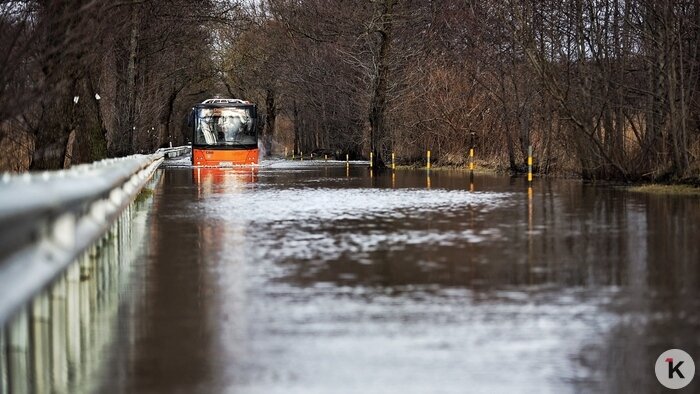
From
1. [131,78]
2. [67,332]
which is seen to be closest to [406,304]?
[67,332]

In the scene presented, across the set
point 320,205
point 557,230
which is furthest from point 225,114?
point 557,230

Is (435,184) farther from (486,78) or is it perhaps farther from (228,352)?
(228,352)

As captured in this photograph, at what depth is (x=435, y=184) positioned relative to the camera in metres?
38.7

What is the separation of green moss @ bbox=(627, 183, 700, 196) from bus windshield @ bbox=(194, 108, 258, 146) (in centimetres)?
3445

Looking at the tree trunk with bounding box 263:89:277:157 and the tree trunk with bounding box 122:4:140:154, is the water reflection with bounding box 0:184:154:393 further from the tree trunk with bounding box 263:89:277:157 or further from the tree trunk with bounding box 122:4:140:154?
the tree trunk with bounding box 263:89:277:157

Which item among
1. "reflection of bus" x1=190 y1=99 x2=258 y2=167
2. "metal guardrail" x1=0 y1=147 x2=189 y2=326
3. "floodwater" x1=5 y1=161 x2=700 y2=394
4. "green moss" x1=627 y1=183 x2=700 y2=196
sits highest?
"reflection of bus" x1=190 y1=99 x2=258 y2=167

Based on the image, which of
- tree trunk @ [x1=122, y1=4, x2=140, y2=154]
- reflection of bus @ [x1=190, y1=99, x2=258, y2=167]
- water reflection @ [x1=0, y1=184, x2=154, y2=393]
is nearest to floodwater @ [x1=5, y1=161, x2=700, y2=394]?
water reflection @ [x1=0, y1=184, x2=154, y2=393]

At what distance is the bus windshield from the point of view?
6456cm

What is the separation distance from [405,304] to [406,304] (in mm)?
12

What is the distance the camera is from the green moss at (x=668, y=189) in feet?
99.5

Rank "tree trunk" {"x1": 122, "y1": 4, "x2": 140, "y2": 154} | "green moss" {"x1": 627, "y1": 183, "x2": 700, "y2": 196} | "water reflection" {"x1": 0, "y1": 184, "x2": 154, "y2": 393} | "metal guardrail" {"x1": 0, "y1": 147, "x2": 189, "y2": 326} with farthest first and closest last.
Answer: "tree trunk" {"x1": 122, "y1": 4, "x2": 140, "y2": 154} → "green moss" {"x1": 627, "y1": 183, "x2": 700, "y2": 196} → "metal guardrail" {"x1": 0, "y1": 147, "x2": 189, "y2": 326} → "water reflection" {"x1": 0, "y1": 184, "x2": 154, "y2": 393}

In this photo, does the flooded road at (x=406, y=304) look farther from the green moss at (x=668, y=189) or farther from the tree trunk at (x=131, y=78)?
the tree trunk at (x=131, y=78)

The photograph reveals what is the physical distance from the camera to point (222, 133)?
6488cm

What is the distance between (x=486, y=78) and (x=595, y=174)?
56.7ft
